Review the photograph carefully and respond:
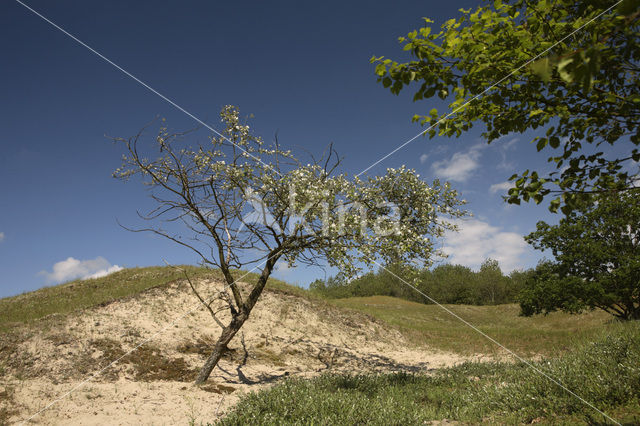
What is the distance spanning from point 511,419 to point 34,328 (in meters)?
20.1

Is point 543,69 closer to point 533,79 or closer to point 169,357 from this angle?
Result: point 533,79

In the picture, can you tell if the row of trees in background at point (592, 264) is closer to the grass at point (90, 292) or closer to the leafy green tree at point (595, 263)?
the leafy green tree at point (595, 263)

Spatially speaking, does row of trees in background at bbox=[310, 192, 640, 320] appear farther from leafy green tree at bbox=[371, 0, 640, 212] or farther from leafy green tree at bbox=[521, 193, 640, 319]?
leafy green tree at bbox=[371, 0, 640, 212]

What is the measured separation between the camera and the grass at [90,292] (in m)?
19.1

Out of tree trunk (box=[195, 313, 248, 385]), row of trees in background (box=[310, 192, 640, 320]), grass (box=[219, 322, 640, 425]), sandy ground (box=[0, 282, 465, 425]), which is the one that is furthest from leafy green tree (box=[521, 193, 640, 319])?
tree trunk (box=[195, 313, 248, 385])

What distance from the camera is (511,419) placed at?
7090 mm

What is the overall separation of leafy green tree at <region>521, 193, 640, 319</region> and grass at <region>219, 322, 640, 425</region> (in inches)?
521

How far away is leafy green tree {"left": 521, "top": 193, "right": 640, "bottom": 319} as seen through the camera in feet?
68.6

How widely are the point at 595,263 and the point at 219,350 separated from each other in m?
24.2

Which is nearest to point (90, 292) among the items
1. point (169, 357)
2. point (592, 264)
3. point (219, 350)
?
point (169, 357)

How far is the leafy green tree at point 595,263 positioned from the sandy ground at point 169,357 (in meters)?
8.79

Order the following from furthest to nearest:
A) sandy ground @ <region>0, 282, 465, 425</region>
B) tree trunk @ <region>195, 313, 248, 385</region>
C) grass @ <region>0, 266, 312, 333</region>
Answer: grass @ <region>0, 266, 312, 333</region>
tree trunk @ <region>195, 313, 248, 385</region>
sandy ground @ <region>0, 282, 465, 425</region>

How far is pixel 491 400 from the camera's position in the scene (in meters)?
8.47

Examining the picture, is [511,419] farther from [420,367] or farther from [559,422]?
[420,367]
